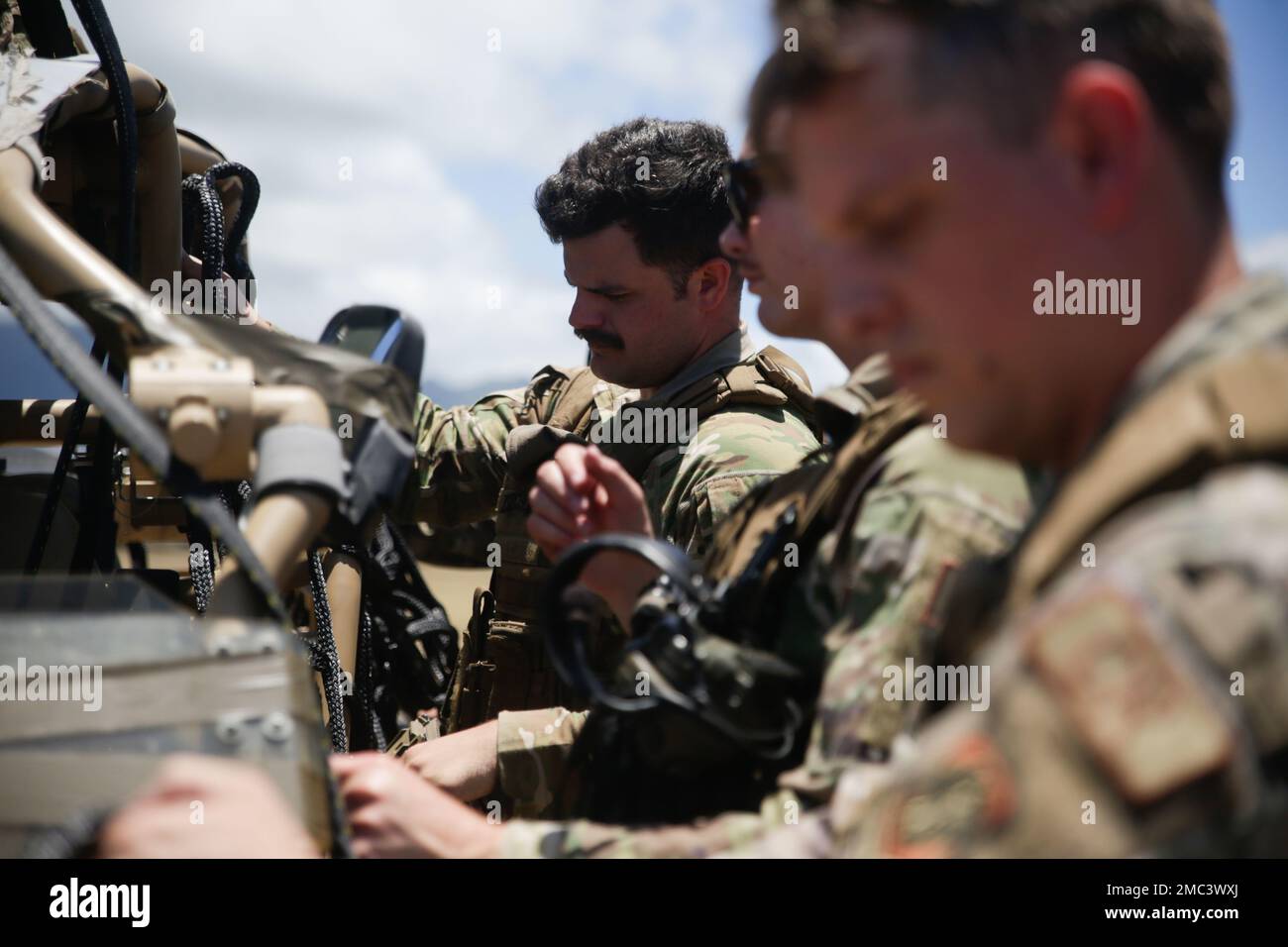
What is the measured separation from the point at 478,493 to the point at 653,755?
1.98 metres

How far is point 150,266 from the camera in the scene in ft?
7.16

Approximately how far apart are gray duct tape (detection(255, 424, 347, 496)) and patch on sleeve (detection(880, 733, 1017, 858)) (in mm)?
738

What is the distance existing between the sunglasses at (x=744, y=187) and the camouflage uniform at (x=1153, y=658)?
1.23m

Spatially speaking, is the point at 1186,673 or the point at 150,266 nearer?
the point at 1186,673

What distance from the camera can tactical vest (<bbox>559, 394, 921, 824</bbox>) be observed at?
1.37 m

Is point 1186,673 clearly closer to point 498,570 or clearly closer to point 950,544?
point 950,544

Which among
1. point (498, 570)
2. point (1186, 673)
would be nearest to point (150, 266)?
point (498, 570)

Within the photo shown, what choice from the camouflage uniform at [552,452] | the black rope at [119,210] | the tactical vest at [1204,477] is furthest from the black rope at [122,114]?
the tactical vest at [1204,477]

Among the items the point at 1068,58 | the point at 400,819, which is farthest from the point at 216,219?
the point at 1068,58

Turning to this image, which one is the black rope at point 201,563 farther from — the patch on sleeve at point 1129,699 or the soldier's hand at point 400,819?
the patch on sleeve at point 1129,699

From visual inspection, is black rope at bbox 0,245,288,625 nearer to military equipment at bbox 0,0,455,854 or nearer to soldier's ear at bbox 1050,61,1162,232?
military equipment at bbox 0,0,455,854

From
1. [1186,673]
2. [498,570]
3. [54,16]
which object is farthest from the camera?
[498,570]

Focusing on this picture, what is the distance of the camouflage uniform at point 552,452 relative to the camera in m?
2.59

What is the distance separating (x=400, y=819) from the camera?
1.23 metres
